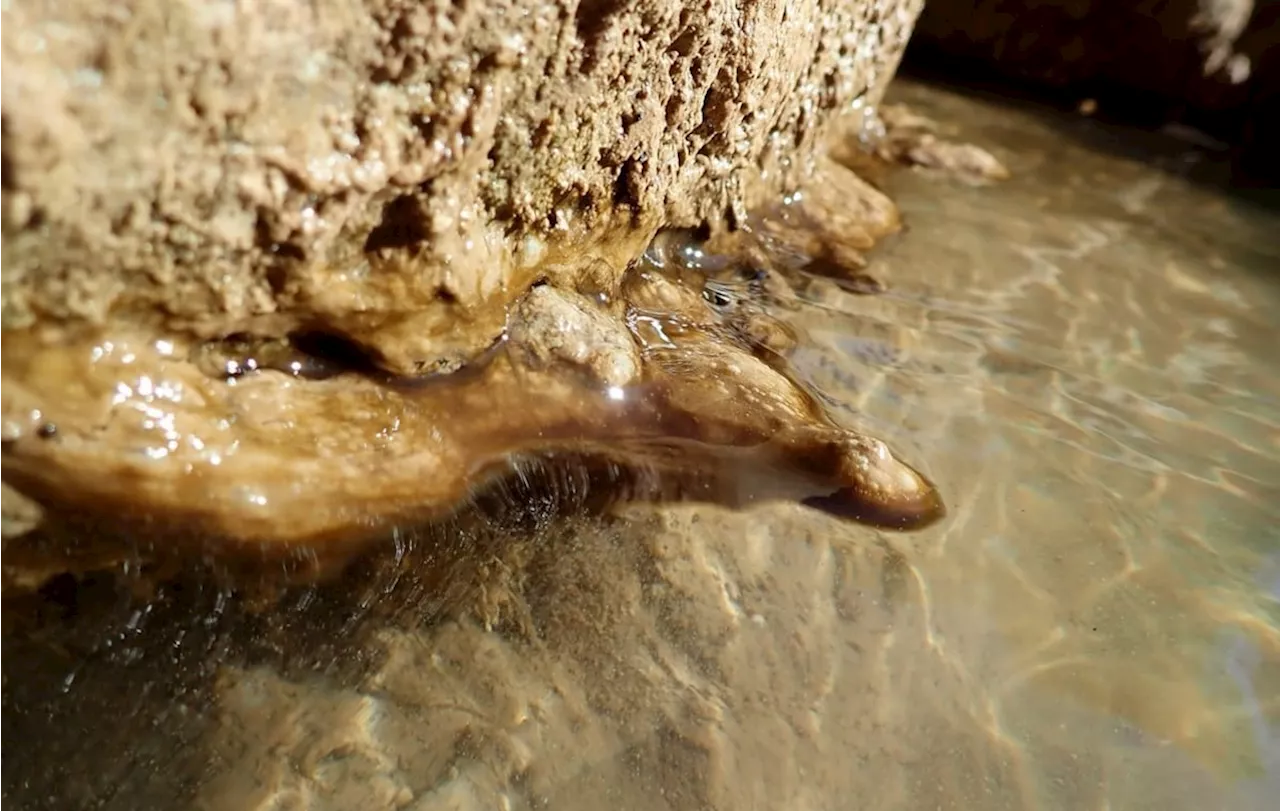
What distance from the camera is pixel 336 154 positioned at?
2.17 metres

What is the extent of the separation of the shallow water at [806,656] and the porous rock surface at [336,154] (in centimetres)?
67

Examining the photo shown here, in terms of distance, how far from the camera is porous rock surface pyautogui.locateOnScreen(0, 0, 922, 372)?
6.00 ft

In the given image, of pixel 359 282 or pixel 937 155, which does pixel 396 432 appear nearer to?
pixel 359 282

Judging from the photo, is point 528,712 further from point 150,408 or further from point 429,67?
point 429,67

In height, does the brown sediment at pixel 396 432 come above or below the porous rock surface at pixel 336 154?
below

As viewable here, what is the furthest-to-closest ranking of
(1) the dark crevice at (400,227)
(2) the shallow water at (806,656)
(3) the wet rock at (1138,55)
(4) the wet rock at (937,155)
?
(3) the wet rock at (1138,55) < (4) the wet rock at (937,155) < (1) the dark crevice at (400,227) < (2) the shallow water at (806,656)

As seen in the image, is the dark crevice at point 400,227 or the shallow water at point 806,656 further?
the dark crevice at point 400,227

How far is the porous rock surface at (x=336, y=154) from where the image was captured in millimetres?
1829

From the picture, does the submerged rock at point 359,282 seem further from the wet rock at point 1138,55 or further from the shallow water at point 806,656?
the wet rock at point 1138,55

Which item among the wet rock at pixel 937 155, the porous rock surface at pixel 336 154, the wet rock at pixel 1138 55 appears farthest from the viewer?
the wet rock at pixel 1138 55

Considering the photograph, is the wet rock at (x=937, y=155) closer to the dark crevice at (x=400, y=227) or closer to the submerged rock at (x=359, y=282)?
the submerged rock at (x=359, y=282)

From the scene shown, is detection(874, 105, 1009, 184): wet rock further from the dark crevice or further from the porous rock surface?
the dark crevice

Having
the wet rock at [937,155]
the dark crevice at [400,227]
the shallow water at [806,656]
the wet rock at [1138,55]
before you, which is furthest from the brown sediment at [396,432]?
the wet rock at [1138,55]

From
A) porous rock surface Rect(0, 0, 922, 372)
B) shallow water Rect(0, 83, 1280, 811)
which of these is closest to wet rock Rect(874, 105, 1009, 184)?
shallow water Rect(0, 83, 1280, 811)
